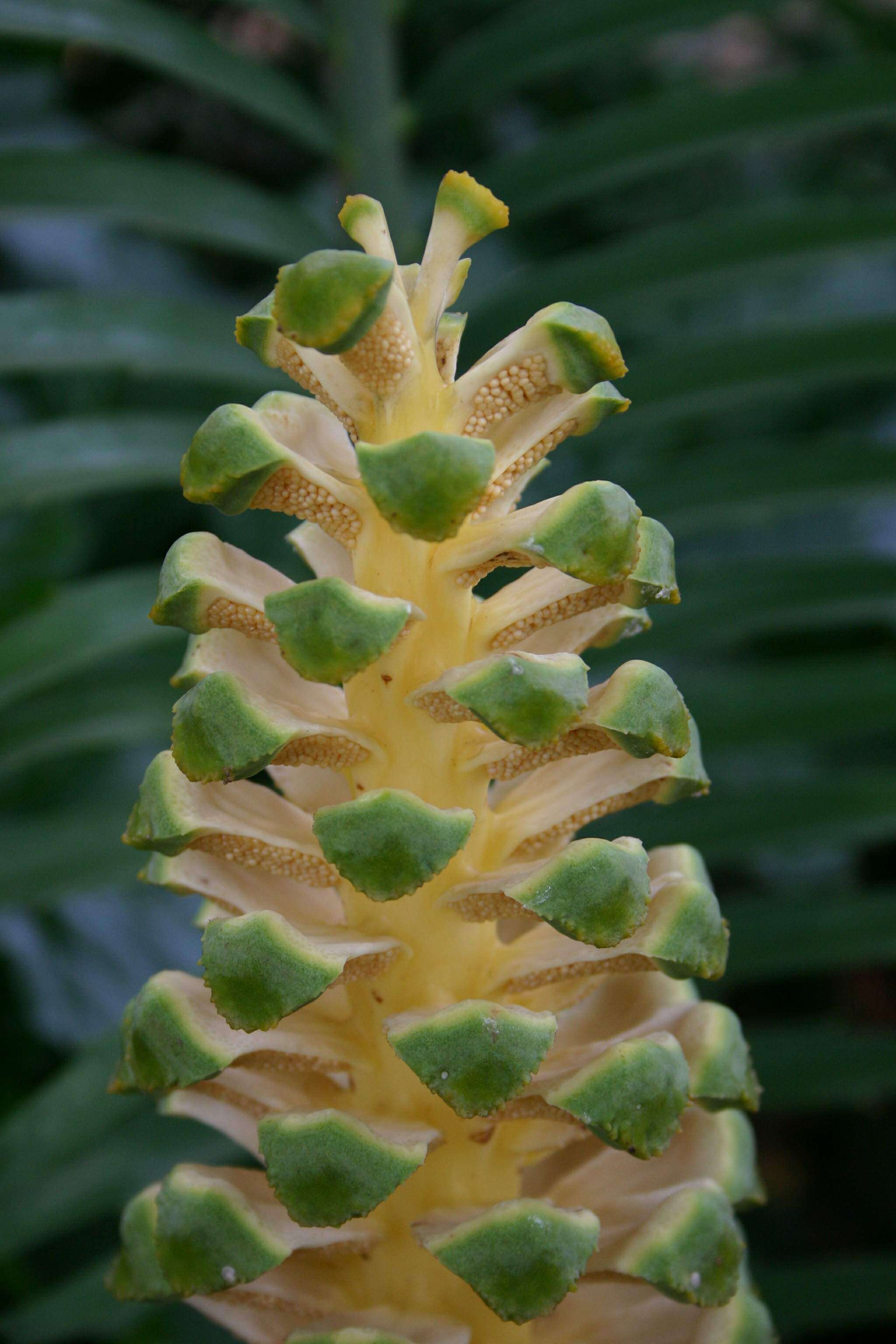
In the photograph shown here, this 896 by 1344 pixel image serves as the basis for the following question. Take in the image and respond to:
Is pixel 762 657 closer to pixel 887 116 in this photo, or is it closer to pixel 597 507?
pixel 887 116

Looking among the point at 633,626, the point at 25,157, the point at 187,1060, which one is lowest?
the point at 187,1060

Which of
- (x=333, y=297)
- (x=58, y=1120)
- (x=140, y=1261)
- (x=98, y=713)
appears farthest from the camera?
(x=98, y=713)

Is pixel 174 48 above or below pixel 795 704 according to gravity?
above

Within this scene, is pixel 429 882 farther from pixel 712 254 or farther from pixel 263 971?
pixel 712 254

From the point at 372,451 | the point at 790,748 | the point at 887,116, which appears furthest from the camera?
the point at 790,748

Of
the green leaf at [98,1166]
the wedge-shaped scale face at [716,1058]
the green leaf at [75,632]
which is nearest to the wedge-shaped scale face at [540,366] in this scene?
the wedge-shaped scale face at [716,1058]

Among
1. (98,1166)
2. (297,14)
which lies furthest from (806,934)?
(297,14)

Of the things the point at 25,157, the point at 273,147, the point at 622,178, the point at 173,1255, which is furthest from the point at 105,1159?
the point at 273,147
